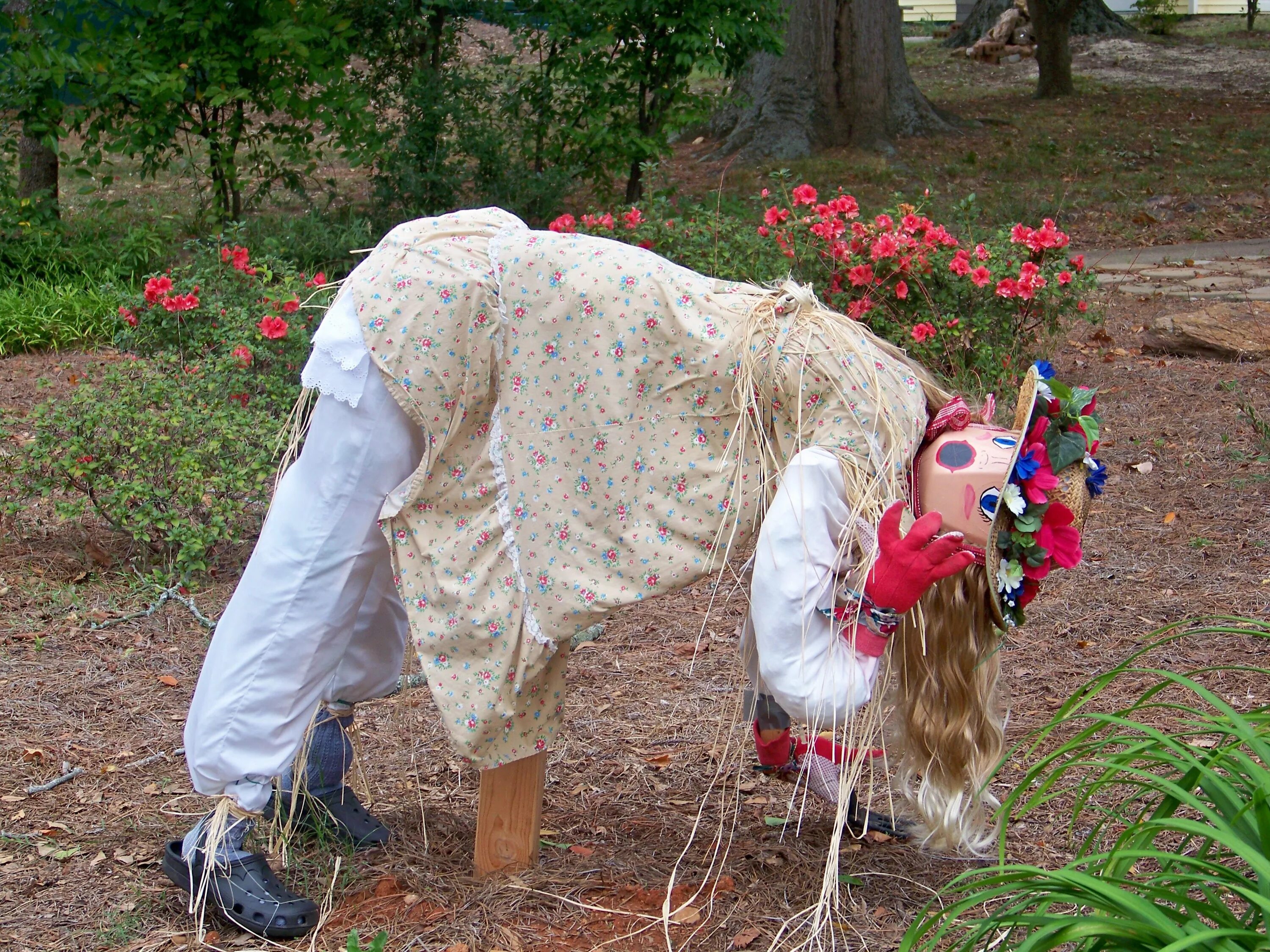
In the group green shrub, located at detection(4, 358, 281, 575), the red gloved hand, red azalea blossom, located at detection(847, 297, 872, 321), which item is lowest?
green shrub, located at detection(4, 358, 281, 575)

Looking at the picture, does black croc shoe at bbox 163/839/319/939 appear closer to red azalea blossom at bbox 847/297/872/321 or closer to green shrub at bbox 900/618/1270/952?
green shrub at bbox 900/618/1270/952

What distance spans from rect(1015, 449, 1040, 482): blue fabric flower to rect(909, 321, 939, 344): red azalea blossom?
316cm

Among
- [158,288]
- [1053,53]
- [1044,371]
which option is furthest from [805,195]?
[1053,53]

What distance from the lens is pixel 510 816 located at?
2510mm

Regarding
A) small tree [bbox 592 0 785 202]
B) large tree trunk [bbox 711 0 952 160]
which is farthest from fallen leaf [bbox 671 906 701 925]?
large tree trunk [bbox 711 0 952 160]

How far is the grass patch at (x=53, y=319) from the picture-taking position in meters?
6.86

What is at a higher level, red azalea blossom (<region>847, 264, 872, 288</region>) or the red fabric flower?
red azalea blossom (<region>847, 264, 872, 288</region>)

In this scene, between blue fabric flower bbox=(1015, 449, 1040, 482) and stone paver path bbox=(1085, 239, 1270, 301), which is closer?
blue fabric flower bbox=(1015, 449, 1040, 482)

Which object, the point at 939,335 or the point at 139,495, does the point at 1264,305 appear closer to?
the point at 939,335

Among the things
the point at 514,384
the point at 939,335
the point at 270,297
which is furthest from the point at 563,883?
the point at 939,335

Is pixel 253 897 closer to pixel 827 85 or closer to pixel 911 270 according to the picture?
pixel 911 270

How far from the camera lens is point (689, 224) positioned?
5.75 m

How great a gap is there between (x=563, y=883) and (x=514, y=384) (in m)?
1.07

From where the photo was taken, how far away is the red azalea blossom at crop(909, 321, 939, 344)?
16.7ft
